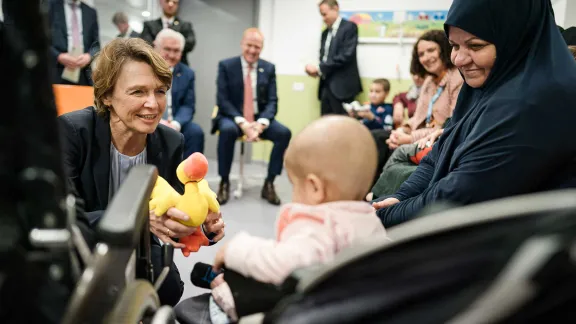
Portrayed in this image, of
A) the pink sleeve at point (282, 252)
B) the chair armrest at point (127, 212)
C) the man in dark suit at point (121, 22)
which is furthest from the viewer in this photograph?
the man in dark suit at point (121, 22)

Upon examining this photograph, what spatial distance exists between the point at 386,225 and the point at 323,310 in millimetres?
968

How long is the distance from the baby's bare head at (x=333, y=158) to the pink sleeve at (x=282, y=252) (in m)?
0.10

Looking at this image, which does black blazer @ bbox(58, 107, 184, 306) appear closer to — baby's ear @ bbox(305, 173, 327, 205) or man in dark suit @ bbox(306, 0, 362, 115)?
baby's ear @ bbox(305, 173, 327, 205)

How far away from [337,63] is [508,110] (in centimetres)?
380

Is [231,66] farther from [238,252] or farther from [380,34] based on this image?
[238,252]

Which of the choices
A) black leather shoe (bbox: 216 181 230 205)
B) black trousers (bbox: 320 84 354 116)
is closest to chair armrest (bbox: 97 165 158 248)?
black leather shoe (bbox: 216 181 230 205)

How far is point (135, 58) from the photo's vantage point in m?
1.49

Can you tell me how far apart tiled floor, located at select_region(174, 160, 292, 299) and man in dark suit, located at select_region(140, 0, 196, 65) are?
4.23 feet

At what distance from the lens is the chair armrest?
2.27 ft

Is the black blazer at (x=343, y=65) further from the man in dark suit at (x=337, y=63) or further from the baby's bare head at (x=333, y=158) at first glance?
the baby's bare head at (x=333, y=158)

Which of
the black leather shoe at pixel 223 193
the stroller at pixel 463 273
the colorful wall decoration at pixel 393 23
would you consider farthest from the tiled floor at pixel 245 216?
the colorful wall decoration at pixel 393 23

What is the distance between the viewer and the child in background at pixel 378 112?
4.23m

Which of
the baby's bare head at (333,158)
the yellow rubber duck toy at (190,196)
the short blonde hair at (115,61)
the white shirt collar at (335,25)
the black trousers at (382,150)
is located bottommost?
the black trousers at (382,150)

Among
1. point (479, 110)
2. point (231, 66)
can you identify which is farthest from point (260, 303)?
point (231, 66)
